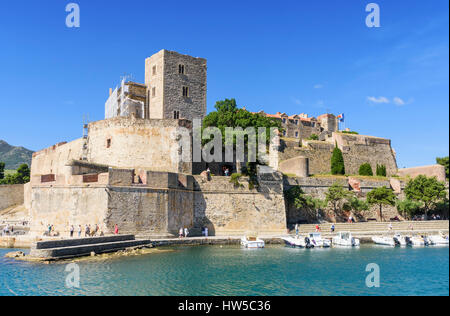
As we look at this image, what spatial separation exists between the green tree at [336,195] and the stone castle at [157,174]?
1254 millimetres

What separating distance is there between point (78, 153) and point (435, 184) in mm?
32298

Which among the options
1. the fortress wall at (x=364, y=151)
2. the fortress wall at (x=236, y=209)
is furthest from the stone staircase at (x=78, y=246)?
the fortress wall at (x=364, y=151)

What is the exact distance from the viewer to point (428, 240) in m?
27.2

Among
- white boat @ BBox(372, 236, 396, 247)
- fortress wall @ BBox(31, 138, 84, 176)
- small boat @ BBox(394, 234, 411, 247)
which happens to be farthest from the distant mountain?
small boat @ BBox(394, 234, 411, 247)

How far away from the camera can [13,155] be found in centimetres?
17912

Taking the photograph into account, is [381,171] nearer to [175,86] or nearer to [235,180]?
[235,180]

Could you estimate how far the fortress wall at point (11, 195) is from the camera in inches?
1684

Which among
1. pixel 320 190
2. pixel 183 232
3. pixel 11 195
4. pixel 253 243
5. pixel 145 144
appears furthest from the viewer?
pixel 11 195

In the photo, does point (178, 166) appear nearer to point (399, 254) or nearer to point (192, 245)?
point (192, 245)

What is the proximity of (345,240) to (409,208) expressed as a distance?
1284 centimetres

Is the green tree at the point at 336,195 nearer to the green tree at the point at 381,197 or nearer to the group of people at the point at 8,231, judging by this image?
the green tree at the point at 381,197

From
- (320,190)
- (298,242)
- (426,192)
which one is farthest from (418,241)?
A: (426,192)

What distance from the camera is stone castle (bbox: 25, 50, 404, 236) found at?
26.1 m
